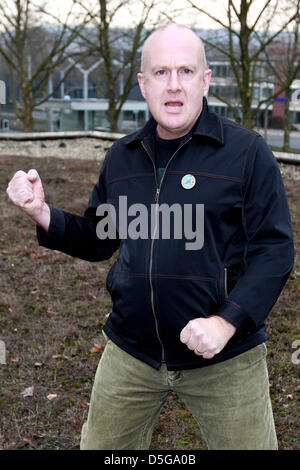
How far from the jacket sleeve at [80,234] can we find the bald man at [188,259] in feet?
0.32

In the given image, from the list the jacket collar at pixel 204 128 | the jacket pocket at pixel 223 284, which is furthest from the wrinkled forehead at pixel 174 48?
the jacket pocket at pixel 223 284

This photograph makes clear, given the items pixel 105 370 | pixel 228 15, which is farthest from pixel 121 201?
pixel 228 15

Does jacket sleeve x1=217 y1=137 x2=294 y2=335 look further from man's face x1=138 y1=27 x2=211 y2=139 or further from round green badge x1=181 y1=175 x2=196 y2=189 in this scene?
man's face x1=138 y1=27 x2=211 y2=139

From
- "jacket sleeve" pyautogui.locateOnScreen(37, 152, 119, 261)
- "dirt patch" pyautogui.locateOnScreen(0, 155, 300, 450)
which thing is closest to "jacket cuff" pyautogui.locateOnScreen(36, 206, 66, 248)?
"jacket sleeve" pyautogui.locateOnScreen(37, 152, 119, 261)

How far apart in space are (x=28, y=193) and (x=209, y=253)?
76cm

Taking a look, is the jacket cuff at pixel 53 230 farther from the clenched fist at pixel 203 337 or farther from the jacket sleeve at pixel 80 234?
the clenched fist at pixel 203 337

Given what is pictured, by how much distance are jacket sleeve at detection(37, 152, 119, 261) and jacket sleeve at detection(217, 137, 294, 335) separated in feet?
2.28

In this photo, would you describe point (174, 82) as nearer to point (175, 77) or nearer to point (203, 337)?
point (175, 77)

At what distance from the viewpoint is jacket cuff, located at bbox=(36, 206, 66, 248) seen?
2303mm

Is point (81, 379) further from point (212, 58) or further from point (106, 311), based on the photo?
point (212, 58)

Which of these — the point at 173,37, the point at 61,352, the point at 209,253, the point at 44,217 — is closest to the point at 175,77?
the point at 173,37

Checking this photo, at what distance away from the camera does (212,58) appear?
24641mm

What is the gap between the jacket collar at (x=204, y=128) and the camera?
6.74ft

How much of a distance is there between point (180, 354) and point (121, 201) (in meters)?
0.66
